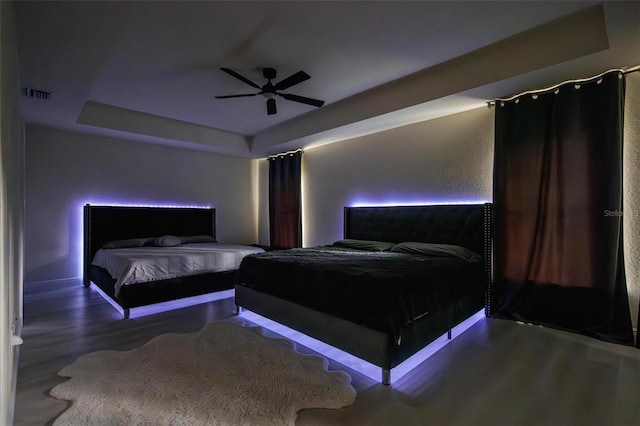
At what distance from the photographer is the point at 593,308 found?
2.85 metres

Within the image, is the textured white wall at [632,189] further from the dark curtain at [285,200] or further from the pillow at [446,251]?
the dark curtain at [285,200]

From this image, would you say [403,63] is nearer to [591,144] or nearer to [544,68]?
[544,68]

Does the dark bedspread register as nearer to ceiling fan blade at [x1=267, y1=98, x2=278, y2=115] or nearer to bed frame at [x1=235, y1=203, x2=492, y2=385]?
bed frame at [x1=235, y1=203, x2=492, y2=385]

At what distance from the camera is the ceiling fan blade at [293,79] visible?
2.80 m

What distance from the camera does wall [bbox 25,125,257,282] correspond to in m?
4.52

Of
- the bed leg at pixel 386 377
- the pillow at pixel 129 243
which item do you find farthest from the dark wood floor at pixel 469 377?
the pillow at pixel 129 243

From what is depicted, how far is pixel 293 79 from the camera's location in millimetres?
2932

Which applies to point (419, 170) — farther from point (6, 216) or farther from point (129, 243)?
point (129, 243)

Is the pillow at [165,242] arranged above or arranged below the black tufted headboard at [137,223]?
below

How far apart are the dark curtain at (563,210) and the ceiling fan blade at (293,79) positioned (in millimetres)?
2284

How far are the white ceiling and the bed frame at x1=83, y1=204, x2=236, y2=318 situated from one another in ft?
5.08

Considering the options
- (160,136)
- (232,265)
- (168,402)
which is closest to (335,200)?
(232,265)

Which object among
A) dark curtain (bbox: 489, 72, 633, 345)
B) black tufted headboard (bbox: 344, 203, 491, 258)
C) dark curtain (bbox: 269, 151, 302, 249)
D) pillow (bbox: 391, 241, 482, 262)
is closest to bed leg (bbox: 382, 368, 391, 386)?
pillow (bbox: 391, 241, 482, 262)

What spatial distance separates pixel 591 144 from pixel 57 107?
5924 millimetres
